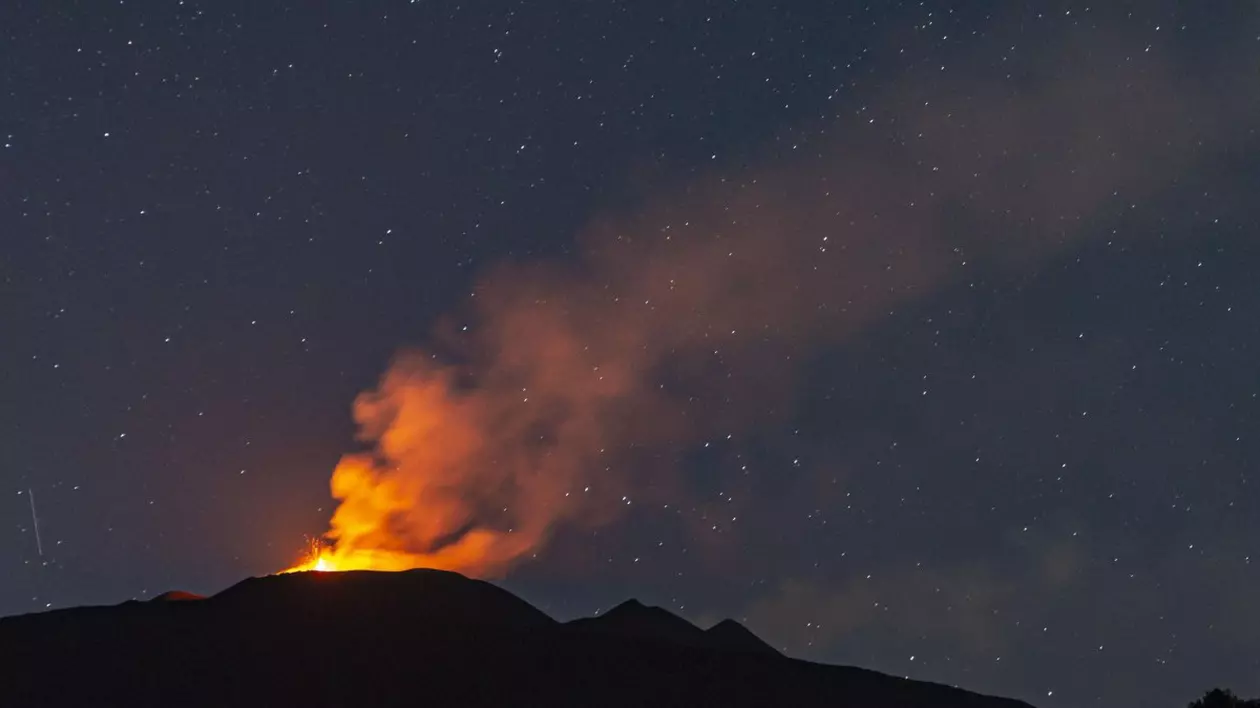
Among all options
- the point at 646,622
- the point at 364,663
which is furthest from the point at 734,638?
the point at 364,663

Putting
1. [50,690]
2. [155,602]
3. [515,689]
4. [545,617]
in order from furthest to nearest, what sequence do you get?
[545,617] → [155,602] → [515,689] → [50,690]

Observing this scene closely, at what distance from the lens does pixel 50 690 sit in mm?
60500

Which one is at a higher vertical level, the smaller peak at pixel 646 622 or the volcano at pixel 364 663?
the smaller peak at pixel 646 622

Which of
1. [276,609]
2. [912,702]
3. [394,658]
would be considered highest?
[276,609]

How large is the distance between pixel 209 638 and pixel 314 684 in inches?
324

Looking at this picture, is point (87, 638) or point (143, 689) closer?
point (143, 689)

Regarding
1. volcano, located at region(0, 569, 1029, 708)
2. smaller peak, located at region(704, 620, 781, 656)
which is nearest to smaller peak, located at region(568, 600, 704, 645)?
smaller peak, located at region(704, 620, 781, 656)

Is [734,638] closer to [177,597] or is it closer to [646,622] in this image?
[646,622]

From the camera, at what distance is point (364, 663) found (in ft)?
229

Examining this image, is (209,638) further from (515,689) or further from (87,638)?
(515,689)

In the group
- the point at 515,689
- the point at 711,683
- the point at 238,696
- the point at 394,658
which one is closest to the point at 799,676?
the point at 711,683

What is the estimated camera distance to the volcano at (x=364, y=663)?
6347 centimetres

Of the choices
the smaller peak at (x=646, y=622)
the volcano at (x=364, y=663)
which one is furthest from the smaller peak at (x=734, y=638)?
the volcano at (x=364, y=663)

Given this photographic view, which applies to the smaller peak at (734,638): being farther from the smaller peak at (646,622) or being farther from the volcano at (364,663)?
the volcano at (364,663)
